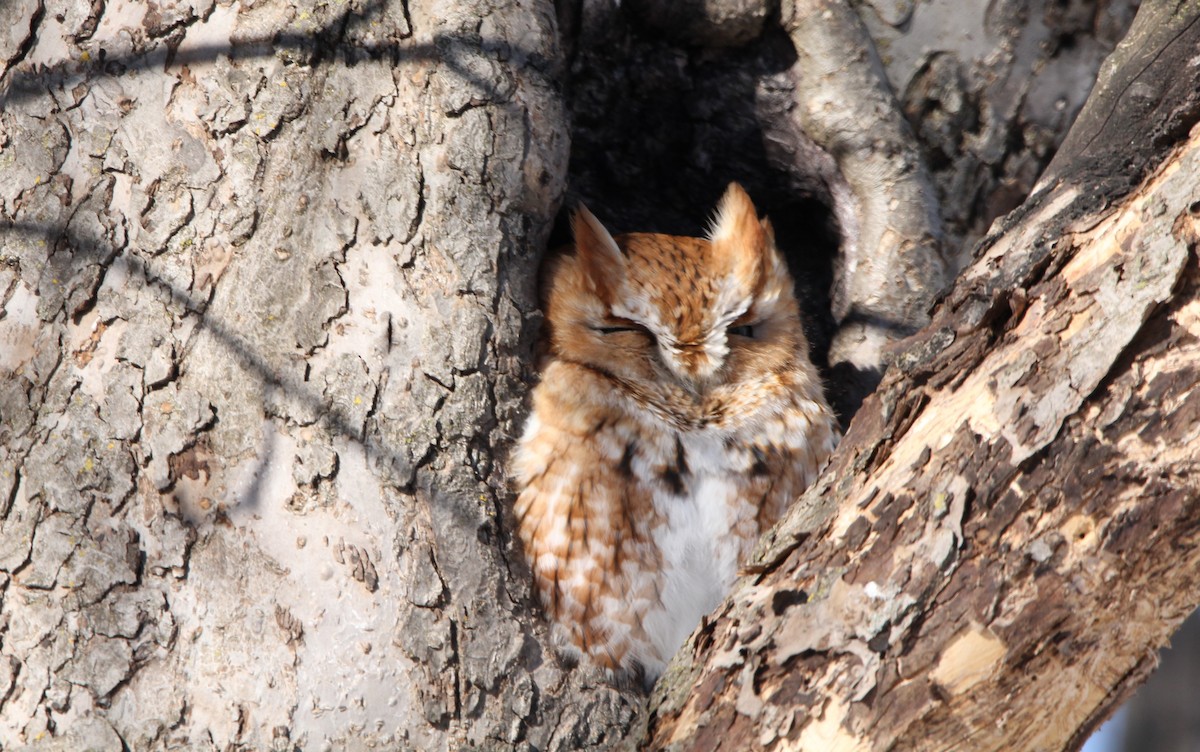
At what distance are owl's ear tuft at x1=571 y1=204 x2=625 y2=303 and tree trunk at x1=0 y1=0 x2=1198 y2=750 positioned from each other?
0.25 metres

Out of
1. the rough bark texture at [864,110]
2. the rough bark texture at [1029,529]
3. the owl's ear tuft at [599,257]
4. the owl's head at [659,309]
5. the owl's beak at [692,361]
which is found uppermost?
the rough bark texture at [864,110]

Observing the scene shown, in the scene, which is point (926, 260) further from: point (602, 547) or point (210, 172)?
point (210, 172)

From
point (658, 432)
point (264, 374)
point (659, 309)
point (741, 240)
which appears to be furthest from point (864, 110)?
point (264, 374)

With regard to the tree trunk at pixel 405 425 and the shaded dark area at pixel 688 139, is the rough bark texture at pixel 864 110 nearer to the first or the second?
the shaded dark area at pixel 688 139

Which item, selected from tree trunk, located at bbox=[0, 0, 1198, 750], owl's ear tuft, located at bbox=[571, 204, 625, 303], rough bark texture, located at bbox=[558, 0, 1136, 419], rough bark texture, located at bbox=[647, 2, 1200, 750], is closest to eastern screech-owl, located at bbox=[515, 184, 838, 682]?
owl's ear tuft, located at bbox=[571, 204, 625, 303]

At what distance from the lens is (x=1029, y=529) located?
1214 mm

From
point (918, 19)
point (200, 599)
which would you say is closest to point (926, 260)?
point (918, 19)

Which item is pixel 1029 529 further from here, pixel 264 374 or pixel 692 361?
pixel 264 374

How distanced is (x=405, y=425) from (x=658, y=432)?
0.60 meters

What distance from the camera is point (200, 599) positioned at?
156cm

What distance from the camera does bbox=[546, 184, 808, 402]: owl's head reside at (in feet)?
6.77

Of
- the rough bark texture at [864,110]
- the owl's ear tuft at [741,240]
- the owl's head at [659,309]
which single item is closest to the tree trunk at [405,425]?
the owl's head at [659,309]

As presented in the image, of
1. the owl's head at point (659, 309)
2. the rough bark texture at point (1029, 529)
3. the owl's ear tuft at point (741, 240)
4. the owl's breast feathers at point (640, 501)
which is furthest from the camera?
the owl's ear tuft at point (741, 240)

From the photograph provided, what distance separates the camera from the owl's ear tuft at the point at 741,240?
218cm
